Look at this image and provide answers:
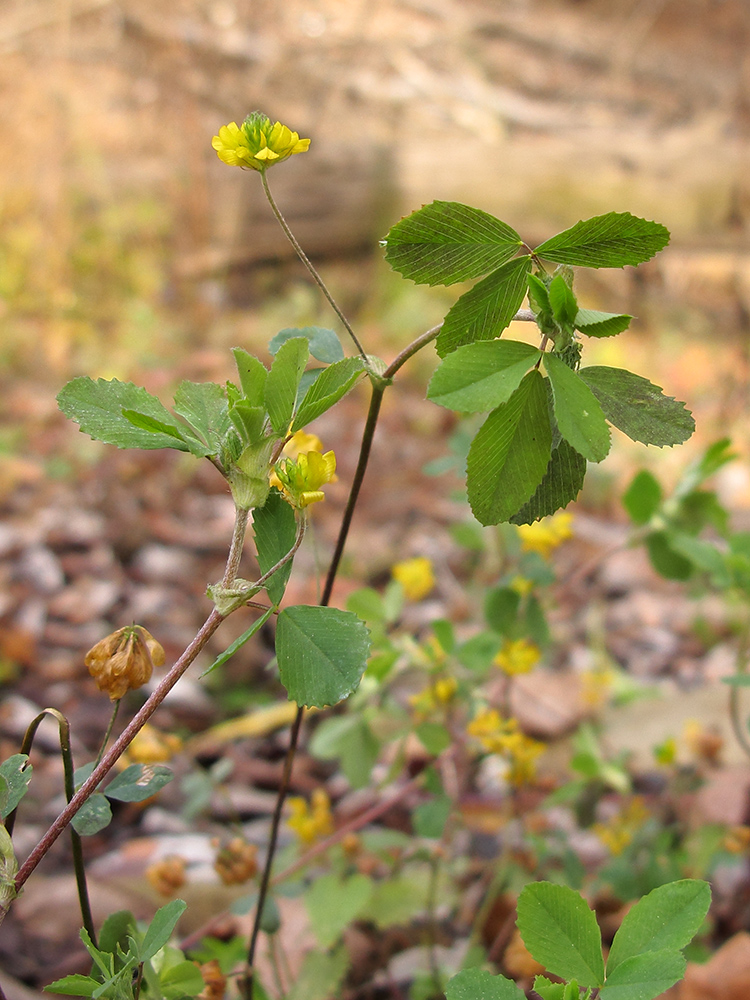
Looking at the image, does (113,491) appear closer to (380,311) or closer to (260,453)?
(260,453)

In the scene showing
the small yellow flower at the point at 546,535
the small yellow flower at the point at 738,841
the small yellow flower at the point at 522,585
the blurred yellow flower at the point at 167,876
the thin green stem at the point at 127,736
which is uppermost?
the thin green stem at the point at 127,736

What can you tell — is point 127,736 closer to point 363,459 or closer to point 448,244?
point 363,459

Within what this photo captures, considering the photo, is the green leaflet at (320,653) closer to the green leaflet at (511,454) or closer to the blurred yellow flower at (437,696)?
the green leaflet at (511,454)

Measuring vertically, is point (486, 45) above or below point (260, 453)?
above

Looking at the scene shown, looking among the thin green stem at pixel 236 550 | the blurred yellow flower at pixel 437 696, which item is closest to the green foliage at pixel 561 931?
the thin green stem at pixel 236 550

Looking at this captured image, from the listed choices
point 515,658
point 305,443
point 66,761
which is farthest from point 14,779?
point 515,658

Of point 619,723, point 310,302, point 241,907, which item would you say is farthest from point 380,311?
point 241,907
